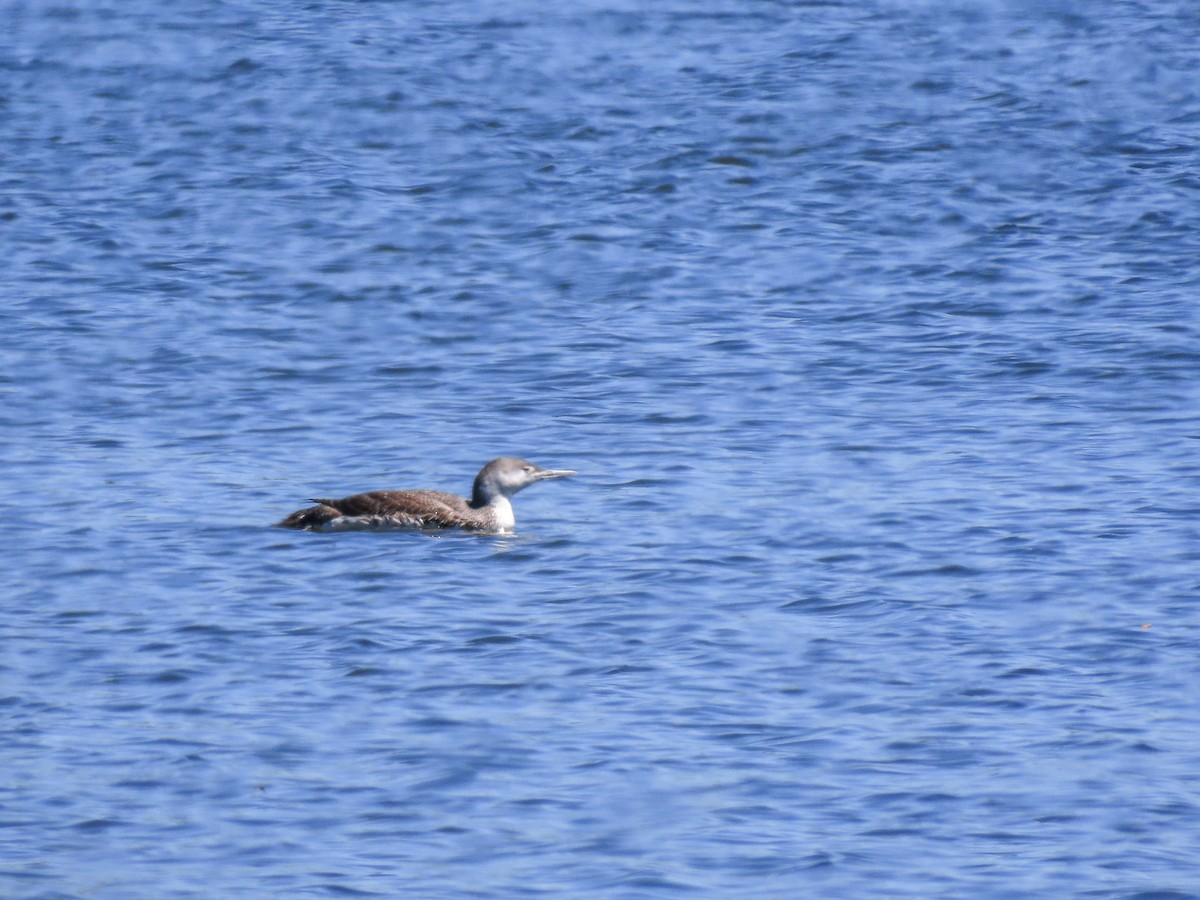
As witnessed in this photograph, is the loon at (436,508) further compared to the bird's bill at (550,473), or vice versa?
the bird's bill at (550,473)

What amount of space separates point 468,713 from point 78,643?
2.49 meters

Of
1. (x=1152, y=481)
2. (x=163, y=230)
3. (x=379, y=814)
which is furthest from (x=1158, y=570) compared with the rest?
(x=163, y=230)

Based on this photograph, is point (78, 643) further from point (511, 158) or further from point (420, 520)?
point (511, 158)

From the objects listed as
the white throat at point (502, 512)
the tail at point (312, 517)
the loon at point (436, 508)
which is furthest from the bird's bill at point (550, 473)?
the tail at point (312, 517)

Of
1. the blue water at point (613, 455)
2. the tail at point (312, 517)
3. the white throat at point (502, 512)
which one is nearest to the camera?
the blue water at point (613, 455)

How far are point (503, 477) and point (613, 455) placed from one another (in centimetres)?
127

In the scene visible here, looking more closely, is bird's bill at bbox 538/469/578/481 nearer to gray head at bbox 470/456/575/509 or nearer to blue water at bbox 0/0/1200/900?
gray head at bbox 470/456/575/509

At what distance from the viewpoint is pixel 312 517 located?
14289mm

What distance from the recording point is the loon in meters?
14.4

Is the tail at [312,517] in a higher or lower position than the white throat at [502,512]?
higher

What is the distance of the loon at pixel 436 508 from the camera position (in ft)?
47.1

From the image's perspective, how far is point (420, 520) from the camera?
1480cm

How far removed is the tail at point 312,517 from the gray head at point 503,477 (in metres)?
1.06

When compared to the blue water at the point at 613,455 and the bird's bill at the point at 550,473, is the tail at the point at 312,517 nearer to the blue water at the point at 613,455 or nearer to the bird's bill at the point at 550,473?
the blue water at the point at 613,455
